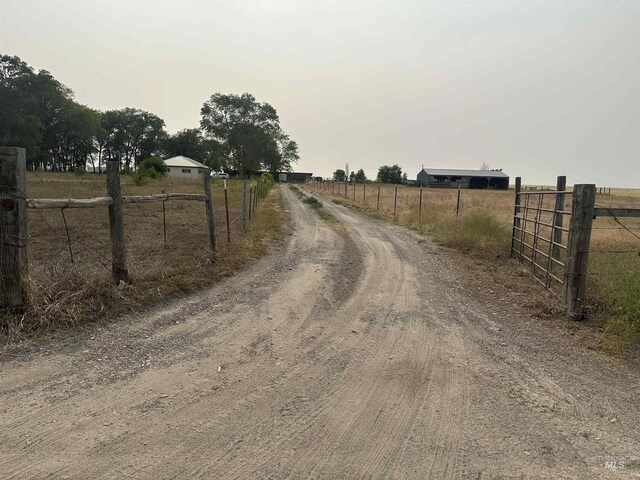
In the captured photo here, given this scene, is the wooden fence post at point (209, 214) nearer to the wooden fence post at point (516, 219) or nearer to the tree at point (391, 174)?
the wooden fence post at point (516, 219)

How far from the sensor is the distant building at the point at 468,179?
81938 millimetres

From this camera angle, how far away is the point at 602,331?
5.04m

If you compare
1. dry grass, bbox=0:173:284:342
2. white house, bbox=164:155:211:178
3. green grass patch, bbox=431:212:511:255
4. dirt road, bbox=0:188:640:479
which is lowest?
dirt road, bbox=0:188:640:479

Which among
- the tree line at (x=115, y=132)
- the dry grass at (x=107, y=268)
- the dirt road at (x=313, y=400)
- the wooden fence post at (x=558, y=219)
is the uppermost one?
the tree line at (x=115, y=132)

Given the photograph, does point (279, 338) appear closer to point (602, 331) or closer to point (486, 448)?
point (486, 448)

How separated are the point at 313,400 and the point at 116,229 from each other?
394 centimetres

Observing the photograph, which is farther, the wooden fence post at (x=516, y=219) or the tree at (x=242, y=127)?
the tree at (x=242, y=127)

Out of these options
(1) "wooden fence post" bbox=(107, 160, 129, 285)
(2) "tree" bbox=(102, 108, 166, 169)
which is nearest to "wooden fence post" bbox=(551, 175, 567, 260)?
(1) "wooden fence post" bbox=(107, 160, 129, 285)

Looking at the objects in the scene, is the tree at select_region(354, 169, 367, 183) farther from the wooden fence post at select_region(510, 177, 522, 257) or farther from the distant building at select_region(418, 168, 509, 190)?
the wooden fence post at select_region(510, 177, 522, 257)

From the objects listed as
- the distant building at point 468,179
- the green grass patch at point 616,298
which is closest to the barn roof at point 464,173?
the distant building at point 468,179

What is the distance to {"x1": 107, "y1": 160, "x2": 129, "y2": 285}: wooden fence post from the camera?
5664 millimetres

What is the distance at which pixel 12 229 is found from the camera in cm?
448

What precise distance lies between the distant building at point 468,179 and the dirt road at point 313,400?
80691 millimetres

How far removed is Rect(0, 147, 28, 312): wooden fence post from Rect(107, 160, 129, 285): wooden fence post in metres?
1.19
